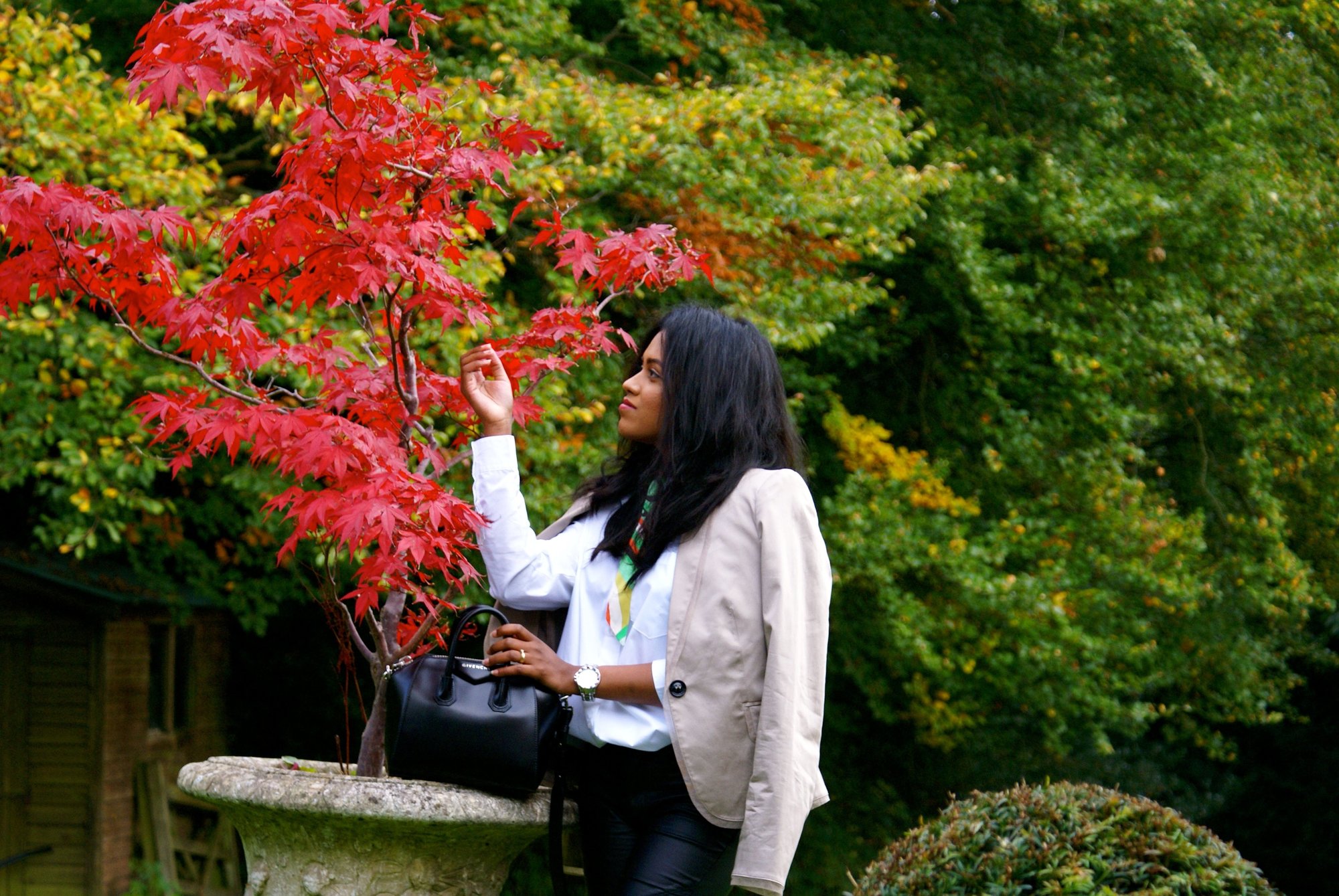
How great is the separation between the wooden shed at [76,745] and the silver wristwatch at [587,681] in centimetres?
743

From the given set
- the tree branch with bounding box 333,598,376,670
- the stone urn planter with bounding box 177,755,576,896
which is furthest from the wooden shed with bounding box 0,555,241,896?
the stone urn planter with bounding box 177,755,576,896

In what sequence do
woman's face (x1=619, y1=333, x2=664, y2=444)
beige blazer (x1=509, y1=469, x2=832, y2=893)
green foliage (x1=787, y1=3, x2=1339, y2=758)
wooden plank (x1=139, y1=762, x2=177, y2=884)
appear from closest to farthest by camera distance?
beige blazer (x1=509, y1=469, x2=832, y2=893) < woman's face (x1=619, y1=333, x2=664, y2=444) < green foliage (x1=787, y1=3, x2=1339, y2=758) < wooden plank (x1=139, y1=762, x2=177, y2=884)

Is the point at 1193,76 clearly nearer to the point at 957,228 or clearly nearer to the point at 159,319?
the point at 957,228

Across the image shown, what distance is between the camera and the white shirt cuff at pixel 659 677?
2266 millimetres

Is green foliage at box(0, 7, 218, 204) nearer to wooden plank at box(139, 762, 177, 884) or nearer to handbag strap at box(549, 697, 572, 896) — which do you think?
handbag strap at box(549, 697, 572, 896)

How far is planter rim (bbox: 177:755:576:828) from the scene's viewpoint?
2.29 m

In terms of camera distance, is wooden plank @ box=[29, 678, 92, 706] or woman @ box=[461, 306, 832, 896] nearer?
woman @ box=[461, 306, 832, 896]

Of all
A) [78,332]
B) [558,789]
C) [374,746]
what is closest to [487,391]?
[558,789]

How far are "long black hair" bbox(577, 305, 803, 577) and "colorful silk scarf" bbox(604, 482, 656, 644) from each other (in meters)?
0.02

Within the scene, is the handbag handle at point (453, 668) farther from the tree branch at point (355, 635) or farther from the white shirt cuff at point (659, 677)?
the tree branch at point (355, 635)

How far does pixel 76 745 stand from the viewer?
9.48 m

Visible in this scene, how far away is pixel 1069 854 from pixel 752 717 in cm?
160

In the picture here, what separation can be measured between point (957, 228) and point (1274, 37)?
3.41 m

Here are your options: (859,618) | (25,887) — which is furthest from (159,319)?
(25,887)
